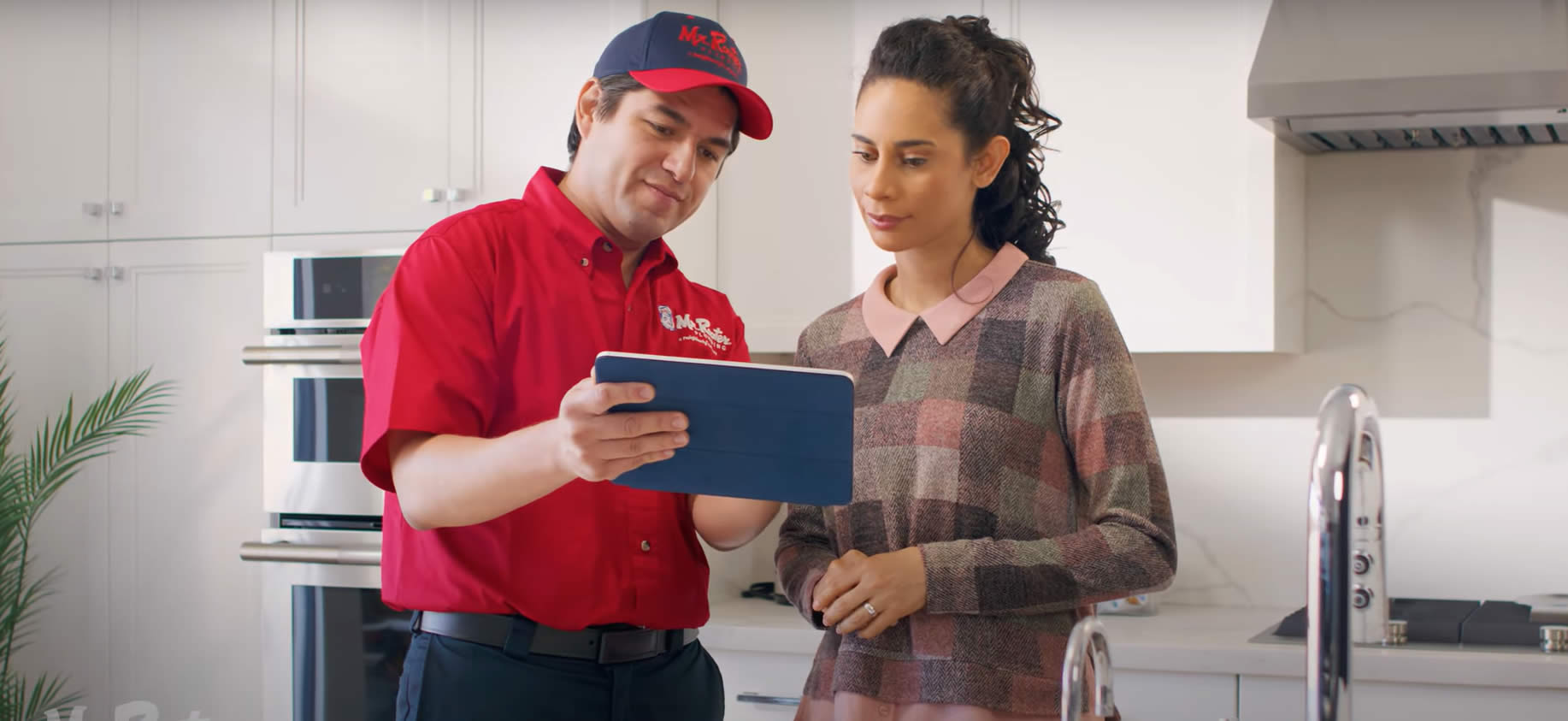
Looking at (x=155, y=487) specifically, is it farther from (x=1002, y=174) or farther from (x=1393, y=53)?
(x=1393, y=53)

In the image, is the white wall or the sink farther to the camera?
the white wall

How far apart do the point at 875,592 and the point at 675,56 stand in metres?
0.56

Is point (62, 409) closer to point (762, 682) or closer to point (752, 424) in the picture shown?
point (762, 682)

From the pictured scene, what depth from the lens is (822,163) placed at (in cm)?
278

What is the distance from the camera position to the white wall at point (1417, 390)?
2.61 meters

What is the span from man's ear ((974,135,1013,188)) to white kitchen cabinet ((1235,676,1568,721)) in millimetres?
1231

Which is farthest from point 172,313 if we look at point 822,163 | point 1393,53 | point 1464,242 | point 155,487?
point 1464,242

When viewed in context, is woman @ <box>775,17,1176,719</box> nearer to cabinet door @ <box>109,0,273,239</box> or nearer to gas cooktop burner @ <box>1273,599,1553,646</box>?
gas cooktop burner @ <box>1273,599,1553,646</box>

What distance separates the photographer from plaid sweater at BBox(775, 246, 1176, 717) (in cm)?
120

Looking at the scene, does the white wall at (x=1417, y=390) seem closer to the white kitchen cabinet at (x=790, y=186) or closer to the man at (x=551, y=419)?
the white kitchen cabinet at (x=790, y=186)

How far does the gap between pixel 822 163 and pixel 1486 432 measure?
1422mm

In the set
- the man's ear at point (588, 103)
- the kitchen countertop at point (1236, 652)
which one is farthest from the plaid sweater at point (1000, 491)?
the kitchen countertop at point (1236, 652)

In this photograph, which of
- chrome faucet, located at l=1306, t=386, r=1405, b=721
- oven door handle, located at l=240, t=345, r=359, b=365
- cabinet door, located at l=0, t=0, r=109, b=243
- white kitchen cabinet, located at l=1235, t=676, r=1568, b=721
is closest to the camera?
chrome faucet, located at l=1306, t=386, r=1405, b=721

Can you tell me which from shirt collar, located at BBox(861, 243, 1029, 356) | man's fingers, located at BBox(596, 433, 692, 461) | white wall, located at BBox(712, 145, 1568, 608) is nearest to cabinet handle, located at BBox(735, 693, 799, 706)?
white wall, located at BBox(712, 145, 1568, 608)
